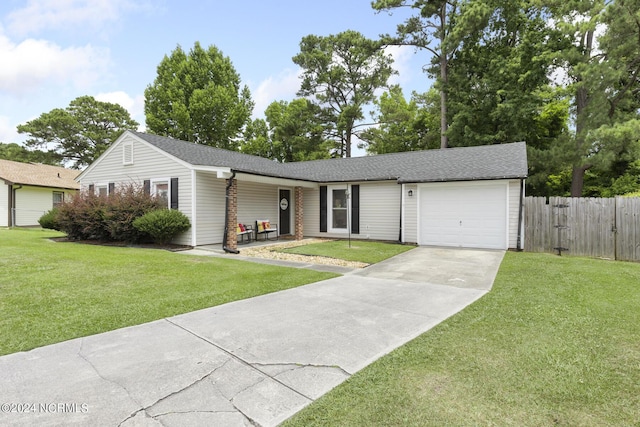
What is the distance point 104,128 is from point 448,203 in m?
36.9

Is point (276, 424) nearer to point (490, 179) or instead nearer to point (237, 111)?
point (490, 179)

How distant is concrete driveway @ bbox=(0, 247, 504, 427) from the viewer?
235 cm

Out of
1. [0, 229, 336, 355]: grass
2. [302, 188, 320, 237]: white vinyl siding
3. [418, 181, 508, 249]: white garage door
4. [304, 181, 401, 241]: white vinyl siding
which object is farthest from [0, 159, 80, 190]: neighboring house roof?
[418, 181, 508, 249]: white garage door

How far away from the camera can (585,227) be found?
10031 millimetres

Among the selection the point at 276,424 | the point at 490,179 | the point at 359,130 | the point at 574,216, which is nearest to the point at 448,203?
the point at 490,179

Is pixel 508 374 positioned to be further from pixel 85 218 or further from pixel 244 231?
pixel 85 218

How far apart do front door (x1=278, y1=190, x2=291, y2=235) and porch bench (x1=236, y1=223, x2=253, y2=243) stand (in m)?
2.01

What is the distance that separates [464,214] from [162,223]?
1041cm

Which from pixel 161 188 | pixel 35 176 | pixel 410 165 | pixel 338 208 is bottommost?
pixel 338 208

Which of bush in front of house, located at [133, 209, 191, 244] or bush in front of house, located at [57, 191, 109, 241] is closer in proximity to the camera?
bush in front of house, located at [133, 209, 191, 244]

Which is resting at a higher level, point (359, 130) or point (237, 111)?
point (237, 111)

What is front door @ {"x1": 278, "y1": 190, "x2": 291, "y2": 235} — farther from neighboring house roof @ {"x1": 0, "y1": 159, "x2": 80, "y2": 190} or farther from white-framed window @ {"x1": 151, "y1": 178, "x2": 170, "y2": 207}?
neighboring house roof @ {"x1": 0, "y1": 159, "x2": 80, "y2": 190}

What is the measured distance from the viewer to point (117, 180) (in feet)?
45.3

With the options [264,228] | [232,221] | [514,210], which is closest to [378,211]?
[264,228]
